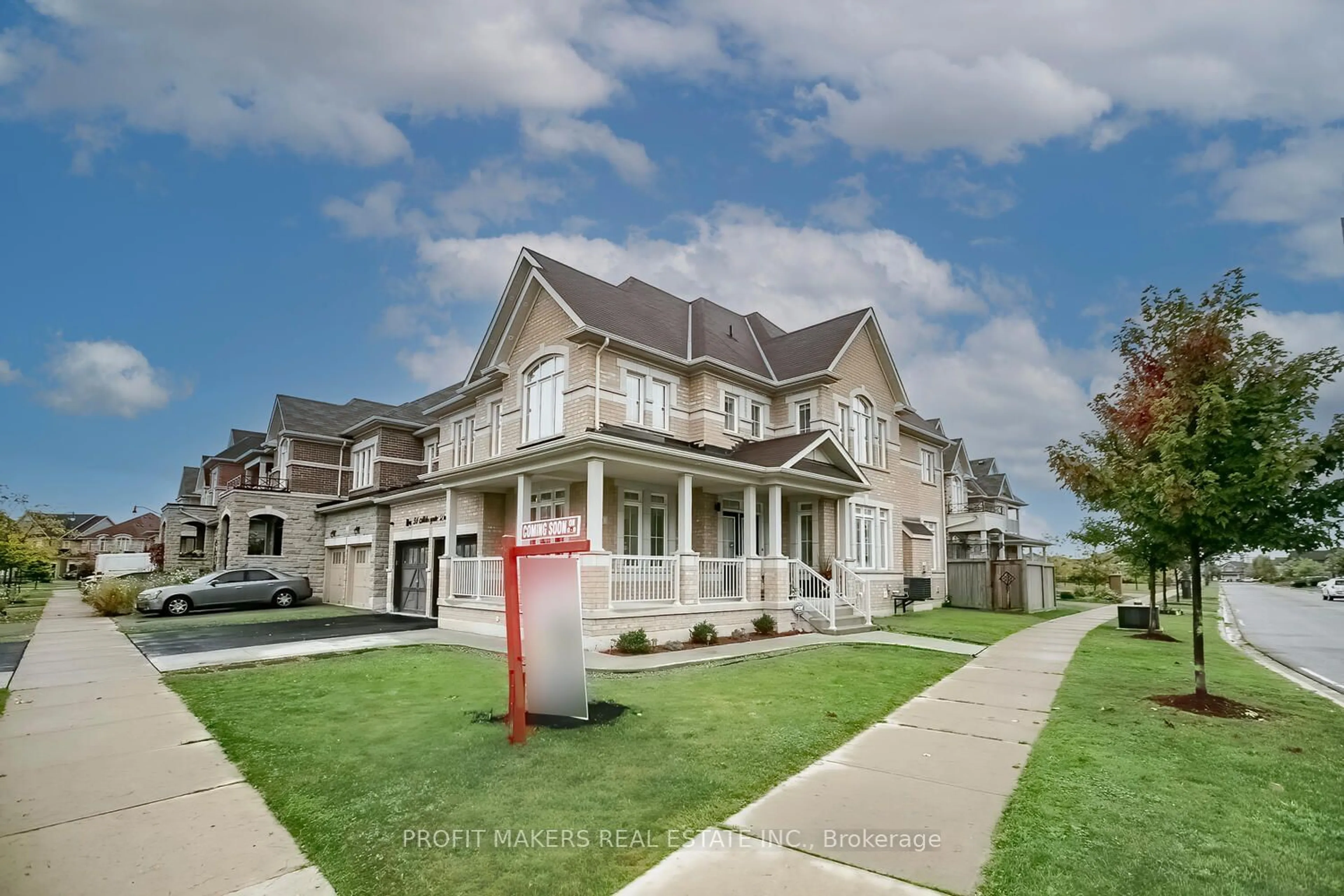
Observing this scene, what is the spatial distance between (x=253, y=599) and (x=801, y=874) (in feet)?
85.9

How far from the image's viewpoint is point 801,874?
4.11 metres

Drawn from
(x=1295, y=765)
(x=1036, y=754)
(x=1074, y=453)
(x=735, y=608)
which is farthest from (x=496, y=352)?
(x=1295, y=765)

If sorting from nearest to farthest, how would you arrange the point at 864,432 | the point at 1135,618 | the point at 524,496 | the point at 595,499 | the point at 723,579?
the point at 595,499, the point at 524,496, the point at 723,579, the point at 1135,618, the point at 864,432

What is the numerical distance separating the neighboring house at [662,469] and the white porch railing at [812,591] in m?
0.06

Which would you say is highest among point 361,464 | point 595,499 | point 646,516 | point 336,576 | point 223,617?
point 361,464

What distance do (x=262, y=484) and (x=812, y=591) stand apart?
1174 inches

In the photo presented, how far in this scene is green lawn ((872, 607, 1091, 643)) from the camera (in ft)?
56.4

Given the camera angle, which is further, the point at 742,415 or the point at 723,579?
the point at 742,415

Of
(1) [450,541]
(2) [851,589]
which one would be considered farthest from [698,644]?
(1) [450,541]

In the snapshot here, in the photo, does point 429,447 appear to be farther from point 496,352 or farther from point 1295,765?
point 1295,765

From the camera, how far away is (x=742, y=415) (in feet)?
67.4

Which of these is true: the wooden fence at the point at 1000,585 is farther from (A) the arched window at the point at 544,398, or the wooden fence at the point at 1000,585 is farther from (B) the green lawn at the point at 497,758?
(A) the arched window at the point at 544,398

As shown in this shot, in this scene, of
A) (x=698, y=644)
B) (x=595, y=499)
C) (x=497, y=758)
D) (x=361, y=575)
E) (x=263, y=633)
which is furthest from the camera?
(x=361, y=575)

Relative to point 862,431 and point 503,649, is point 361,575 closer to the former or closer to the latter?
point 503,649
